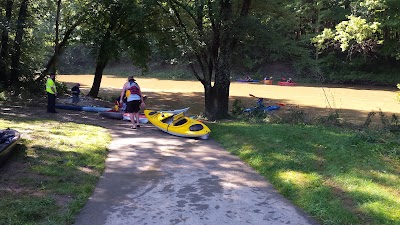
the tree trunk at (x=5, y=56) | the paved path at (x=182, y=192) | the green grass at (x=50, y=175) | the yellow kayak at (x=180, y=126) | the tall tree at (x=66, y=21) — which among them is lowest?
the paved path at (x=182, y=192)

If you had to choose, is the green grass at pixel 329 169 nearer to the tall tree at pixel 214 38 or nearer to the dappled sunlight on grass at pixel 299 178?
the dappled sunlight on grass at pixel 299 178

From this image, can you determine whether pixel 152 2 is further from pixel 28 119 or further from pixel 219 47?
pixel 28 119

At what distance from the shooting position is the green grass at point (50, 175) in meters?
4.50

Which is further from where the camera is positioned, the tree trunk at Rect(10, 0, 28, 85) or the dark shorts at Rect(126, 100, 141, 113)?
the tree trunk at Rect(10, 0, 28, 85)

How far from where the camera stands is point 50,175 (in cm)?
591

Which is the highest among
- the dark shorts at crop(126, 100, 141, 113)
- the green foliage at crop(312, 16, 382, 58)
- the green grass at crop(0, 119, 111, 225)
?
the green foliage at crop(312, 16, 382, 58)

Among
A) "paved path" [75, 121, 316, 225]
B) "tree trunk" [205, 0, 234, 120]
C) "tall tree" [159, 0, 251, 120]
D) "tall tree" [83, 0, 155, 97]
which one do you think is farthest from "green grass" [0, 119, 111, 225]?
"tall tree" [83, 0, 155, 97]

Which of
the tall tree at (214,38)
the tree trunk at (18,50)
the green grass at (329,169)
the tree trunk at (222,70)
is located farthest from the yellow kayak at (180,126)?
the tree trunk at (18,50)

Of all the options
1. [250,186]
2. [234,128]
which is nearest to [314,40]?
[234,128]

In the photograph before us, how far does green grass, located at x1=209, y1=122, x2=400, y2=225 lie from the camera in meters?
4.75

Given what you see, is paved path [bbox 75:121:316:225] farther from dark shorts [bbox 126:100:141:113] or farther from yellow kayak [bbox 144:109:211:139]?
dark shorts [bbox 126:100:141:113]

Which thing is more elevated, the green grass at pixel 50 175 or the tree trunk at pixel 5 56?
the tree trunk at pixel 5 56

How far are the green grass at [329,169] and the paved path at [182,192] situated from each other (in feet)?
0.91

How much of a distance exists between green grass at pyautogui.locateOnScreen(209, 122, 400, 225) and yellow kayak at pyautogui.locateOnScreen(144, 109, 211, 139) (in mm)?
542
